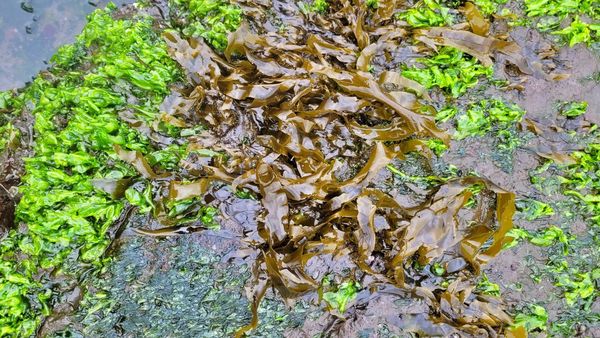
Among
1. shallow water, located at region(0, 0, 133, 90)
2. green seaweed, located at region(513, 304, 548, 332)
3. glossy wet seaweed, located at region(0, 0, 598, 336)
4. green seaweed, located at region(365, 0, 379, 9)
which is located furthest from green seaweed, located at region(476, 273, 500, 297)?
shallow water, located at region(0, 0, 133, 90)

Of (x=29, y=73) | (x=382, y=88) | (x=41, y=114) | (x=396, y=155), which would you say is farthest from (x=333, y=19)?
(x=29, y=73)

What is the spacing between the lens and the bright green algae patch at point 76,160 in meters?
1.93

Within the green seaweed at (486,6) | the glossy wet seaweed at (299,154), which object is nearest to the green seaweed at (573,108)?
the glossy wet seaweed at (299,154)

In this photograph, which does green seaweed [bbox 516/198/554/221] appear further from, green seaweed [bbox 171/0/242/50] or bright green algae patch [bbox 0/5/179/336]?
bright green algae patch [bbox 0/5/179/336]

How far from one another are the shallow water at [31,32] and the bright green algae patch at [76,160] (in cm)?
22

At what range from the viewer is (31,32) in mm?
2395

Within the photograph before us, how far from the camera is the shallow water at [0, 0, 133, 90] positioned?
2.38 m

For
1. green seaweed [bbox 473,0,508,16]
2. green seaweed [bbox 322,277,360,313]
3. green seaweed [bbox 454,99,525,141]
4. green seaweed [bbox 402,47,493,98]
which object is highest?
green seaweed [bbox 473,0,508,16]

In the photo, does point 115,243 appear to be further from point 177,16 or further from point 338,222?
point 177,16

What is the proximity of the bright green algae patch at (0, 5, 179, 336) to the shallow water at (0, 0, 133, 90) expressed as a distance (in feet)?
0.73

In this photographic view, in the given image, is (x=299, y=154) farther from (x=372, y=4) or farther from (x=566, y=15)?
(x=566, y=15)

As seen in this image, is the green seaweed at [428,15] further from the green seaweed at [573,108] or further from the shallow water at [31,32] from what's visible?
the shallow water at [31,32]

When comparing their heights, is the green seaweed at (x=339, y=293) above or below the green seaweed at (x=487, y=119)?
below

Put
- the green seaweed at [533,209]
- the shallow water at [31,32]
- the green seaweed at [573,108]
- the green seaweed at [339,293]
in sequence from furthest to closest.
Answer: the shallow water at [31,32], the green seaweed at [573,108], the green seaweed at [533,209], the green seaweed at [339,293]
